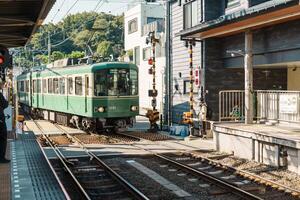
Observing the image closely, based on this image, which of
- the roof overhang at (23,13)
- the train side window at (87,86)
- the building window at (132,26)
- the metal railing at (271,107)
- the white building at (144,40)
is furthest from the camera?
the building window at (132,26)

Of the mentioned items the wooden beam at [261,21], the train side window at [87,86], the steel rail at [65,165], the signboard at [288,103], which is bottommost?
the steel rail at [65,165]

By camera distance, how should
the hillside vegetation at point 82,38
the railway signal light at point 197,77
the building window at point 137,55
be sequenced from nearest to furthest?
the railway signal light at point 197,77 < the building window at point 137,55 < the hillside vegetation at point 82,38

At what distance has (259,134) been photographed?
11781 mm

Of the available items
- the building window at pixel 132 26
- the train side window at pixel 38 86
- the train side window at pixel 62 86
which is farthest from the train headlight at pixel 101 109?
the building window at pixel 132 26

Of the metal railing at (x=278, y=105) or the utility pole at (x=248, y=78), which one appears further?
the utility pole at (x=248, y=78)

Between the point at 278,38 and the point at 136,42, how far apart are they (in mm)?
23963

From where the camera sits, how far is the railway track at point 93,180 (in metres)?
8.85

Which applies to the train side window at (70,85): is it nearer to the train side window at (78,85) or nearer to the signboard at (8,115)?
the train side window at (78,85)

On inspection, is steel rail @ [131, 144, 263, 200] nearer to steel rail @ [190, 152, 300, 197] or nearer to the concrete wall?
steel rail @ [190, 152, 300, 197]

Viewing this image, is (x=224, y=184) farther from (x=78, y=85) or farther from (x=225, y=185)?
(x=78, y=85)

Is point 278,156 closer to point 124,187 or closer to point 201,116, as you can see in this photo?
point 124,187

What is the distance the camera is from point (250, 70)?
14.9m

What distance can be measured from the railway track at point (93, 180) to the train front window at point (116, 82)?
5146 mm

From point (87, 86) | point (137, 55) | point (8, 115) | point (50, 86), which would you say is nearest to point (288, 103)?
point (87, 86)
